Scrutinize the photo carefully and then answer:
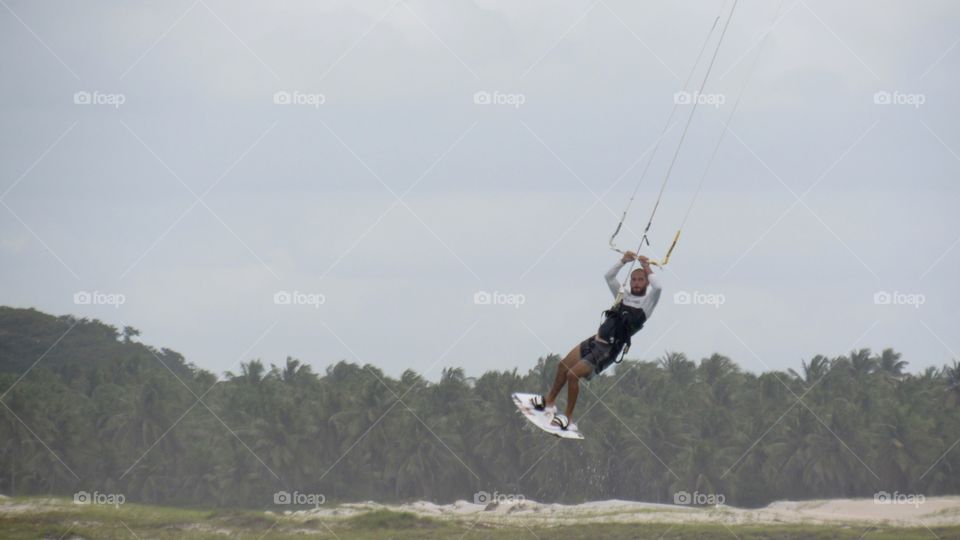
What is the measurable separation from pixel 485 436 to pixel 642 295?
67.3m

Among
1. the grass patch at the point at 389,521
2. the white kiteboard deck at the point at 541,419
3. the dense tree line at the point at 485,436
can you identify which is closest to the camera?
the white kiteboard deck at the point at 541,419

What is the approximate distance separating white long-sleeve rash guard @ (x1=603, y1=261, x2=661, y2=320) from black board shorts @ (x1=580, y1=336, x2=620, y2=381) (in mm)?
950

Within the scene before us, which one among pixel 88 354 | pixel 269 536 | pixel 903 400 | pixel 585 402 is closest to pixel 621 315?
pixel 269 536

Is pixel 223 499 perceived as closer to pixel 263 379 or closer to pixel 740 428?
pixel 263 379

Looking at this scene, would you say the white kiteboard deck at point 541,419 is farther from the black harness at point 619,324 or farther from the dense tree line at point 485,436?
the dense tree line at point 485,436

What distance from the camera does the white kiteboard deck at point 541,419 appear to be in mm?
35312

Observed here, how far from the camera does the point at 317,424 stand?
104m

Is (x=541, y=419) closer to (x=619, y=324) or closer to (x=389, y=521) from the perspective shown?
(x=619, y=324)

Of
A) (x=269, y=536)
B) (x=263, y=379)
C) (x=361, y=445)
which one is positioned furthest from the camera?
(x=263, y=379)

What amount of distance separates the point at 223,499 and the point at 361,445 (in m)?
8.09

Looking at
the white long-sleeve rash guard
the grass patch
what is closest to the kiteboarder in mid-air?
the white long-sleeve rash guard

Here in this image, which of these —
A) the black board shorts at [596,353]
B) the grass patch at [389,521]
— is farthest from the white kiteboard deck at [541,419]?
the grass patch at [389,521]

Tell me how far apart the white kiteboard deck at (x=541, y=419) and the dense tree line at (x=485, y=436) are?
197 feet

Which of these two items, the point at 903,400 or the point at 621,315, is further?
the point at 903,400
